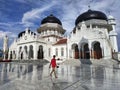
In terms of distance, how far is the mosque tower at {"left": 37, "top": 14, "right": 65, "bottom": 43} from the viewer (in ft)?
153

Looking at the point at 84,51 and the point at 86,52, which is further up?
the point at 84,51

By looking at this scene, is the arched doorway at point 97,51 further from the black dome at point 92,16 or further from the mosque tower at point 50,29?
the mosque tower at point 50,29

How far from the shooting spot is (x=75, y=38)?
115 feet

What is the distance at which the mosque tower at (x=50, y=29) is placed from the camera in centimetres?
4669

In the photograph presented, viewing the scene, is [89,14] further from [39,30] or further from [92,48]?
[39,30]

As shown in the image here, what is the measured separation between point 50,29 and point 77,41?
54.5 ft

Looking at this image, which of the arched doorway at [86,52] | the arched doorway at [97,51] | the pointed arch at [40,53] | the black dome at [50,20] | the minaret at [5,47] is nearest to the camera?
the arched doorway at [97,51]

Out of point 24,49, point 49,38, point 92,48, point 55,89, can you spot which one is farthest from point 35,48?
point 55,89

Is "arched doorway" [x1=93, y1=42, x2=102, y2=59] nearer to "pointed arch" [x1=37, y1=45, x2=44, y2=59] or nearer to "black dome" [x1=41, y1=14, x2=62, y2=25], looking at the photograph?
"pointed arch" [x1=37, y1=45, x2=44, y2=59]

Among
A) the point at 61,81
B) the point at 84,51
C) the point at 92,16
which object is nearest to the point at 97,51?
the point at 84,51

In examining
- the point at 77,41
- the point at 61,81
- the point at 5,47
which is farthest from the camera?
the point at 5,47

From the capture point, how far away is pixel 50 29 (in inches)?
1876

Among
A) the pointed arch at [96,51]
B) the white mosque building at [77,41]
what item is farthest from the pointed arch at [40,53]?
the pointed arch at [96,51]

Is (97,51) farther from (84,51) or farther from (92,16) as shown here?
(92,16)
